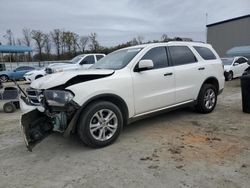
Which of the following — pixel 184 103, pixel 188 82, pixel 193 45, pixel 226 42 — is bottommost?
pixel 184 103

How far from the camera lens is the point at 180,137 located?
5.15 m

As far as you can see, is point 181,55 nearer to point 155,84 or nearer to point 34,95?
point 155,84

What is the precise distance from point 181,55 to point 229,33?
3146cm

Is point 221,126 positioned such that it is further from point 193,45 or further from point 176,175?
point 176,175

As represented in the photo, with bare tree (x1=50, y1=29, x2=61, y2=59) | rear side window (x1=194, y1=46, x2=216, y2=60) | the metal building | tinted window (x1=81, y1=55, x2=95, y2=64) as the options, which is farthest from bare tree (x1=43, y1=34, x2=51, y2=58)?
rear side window (x1=194, y1=46, x2=216, y2=60)

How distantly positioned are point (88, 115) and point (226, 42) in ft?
112

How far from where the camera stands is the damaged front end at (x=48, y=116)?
14.2 ft

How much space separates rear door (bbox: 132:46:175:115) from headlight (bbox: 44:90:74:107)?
1352 millimetres

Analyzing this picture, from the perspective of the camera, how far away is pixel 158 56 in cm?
581

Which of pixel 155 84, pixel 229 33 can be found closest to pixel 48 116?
pixel 155 84

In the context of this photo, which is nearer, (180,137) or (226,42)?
(180,137)

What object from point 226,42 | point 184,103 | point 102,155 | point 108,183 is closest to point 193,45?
point 184,103

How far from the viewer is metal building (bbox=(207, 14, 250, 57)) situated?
32281 millimetres

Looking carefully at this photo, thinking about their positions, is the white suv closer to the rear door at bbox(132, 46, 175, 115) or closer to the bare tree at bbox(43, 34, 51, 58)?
the rear door at bbox(132, 46, 175, 115)
